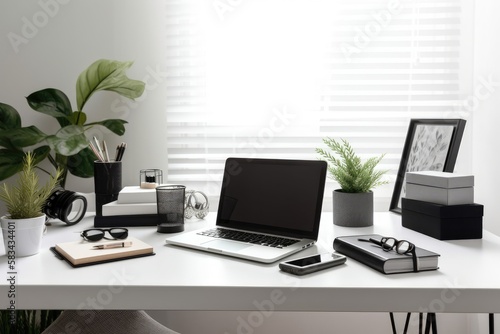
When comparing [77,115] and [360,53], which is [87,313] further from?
[360,53]

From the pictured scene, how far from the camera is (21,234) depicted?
3.80 feet

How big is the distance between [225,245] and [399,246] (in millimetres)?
425

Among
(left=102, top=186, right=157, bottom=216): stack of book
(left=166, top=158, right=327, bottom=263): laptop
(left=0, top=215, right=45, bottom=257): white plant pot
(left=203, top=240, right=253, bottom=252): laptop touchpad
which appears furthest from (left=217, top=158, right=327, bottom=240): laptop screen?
(left=0, top=215, right=45, bottom=257): white plant pot

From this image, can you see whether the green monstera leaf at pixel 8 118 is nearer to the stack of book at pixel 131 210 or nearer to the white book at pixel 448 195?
the stack of book at pixel 131 210

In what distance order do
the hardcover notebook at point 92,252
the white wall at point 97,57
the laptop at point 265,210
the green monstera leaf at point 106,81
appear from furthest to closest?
the white wall at point 97,57 < the green monstera leaf at point 106,81 < the laptop at point 265,210 < the hardcover notebook at point 92,252

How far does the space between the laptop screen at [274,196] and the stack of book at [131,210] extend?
0.75 feet

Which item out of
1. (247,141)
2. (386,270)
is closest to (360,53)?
(247,141)

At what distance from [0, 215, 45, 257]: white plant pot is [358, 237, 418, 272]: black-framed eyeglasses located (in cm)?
82

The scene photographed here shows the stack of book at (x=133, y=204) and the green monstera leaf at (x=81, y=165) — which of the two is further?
the green monstera leaf at (x=81, y=165)

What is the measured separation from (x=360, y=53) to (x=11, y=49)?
136 cm

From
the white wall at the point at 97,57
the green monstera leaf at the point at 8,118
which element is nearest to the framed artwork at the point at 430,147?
the white wall at the point at 97,57

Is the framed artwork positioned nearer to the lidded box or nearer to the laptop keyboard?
the lidded box

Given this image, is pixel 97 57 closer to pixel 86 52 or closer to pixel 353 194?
pixel 86 52

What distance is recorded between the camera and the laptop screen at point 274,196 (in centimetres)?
131
